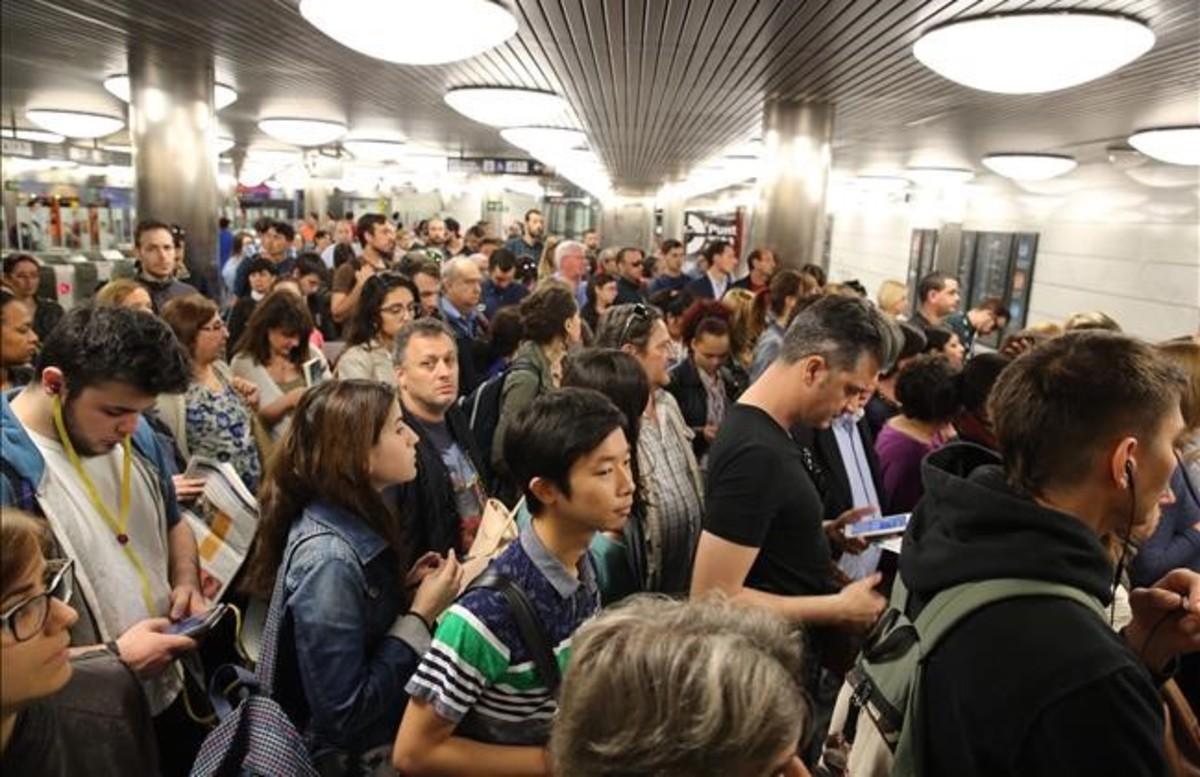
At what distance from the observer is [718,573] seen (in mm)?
2033

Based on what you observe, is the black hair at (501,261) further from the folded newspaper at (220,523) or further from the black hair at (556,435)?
the black hair at (556,435)

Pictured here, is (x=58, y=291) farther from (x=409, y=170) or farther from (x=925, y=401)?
(x=409, y=170)

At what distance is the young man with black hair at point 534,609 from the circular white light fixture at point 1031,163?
10.1 m

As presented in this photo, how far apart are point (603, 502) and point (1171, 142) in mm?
7572

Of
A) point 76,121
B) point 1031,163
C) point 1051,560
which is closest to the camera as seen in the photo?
point 1051,560

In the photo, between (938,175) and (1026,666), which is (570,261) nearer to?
(1026,666)

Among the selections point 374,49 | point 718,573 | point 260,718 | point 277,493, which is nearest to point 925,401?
point 718,573

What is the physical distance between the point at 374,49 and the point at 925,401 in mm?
3430

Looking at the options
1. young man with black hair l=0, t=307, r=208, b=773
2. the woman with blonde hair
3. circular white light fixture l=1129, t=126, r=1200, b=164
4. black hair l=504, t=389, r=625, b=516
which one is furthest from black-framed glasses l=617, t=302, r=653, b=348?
circular white light fixture l=1129, t=126, r=1200, b=164

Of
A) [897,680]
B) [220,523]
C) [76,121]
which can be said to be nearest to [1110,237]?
[897,680]

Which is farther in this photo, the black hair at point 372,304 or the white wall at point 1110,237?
the white wall at point 1110,237

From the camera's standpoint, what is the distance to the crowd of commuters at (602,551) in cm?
114

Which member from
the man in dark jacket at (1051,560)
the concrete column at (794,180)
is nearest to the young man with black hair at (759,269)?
the concrete column at (794,180)

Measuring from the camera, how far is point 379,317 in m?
4.03
